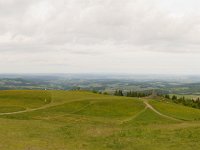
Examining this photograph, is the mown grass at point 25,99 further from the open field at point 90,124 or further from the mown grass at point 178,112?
the mown grass at point 178,112

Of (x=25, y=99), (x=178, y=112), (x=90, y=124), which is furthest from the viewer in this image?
(x=25, y=99)

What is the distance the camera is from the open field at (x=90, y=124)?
1222 inches

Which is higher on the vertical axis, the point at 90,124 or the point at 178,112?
the point at 90,124

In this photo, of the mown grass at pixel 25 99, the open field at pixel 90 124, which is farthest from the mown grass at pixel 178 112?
the mown grass at pixel 25 99

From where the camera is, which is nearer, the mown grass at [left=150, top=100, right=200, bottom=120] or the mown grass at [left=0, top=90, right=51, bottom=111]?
the mown grass at [left=150, top=100, right=200, bottom=120]

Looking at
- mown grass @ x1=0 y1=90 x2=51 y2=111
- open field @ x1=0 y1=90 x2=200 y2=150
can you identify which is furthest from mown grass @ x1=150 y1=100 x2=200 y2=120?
mown grass @ x1=0 y1=90 x2=51 y2=111

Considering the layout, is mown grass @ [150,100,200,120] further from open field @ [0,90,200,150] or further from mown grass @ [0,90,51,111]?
mown grass @ [0,90,51,111]

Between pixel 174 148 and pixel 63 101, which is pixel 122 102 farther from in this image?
pixel 174 148

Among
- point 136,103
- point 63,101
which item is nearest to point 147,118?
point 136,103

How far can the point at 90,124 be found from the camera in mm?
51906

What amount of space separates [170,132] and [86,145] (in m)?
14.1

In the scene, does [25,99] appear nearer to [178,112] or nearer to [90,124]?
[90,124]

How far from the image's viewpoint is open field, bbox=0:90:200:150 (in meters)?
31.0

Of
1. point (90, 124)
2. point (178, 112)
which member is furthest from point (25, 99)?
point (178, 112)
